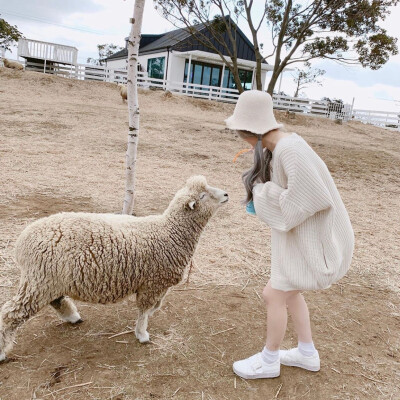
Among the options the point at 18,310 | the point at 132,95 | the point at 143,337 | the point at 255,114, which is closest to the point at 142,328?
the point at 143,337

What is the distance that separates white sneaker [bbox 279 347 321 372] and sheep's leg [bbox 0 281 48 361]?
1.67 meters

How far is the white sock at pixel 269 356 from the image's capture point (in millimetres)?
2455

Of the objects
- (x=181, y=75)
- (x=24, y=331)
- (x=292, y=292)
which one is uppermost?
(x=181, y=75)

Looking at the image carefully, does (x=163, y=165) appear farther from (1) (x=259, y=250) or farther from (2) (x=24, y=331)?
(2) (x=24, y=331)

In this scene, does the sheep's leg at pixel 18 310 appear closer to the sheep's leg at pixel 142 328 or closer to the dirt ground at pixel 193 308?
the dirt ground at pixel 193 308

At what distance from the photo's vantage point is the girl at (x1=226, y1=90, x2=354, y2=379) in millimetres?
1985

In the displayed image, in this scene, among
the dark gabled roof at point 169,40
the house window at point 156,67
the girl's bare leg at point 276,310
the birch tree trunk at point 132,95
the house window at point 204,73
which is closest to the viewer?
the girl's bare leg at point 276,310

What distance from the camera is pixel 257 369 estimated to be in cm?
250

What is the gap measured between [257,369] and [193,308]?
0.98 meters

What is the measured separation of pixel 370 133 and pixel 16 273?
20071mm

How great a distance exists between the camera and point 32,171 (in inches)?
276

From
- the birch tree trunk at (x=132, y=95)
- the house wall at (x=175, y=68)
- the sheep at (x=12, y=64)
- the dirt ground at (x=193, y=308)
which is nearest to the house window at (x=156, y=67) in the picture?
the house wall at (x=175, y=68)

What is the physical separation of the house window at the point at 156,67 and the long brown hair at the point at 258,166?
28.0 meters

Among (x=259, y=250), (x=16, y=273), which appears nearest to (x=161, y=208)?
(x=259, y=250)
